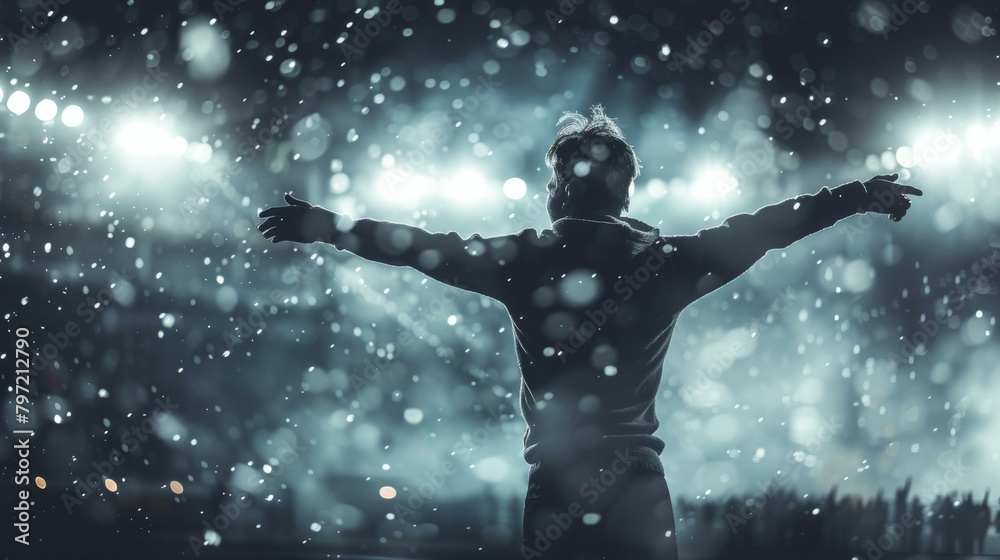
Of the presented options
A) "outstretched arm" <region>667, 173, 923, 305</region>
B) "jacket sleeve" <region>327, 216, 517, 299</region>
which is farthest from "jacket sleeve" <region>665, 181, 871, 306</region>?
"jacket sleeve" <region>327, 216, 517, 299</region>

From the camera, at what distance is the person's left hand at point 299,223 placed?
Answer: 0.89 metres

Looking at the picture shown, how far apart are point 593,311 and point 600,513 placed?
31cm

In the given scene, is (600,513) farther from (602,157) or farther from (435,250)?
(602,157)

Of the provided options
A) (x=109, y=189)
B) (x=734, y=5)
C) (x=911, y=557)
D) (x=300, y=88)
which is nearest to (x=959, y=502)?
(x=911, y=557)

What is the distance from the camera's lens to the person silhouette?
909 millimetres

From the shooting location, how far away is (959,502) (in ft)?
13.0

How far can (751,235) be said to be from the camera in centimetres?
91

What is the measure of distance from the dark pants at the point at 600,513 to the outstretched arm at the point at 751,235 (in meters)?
0.30

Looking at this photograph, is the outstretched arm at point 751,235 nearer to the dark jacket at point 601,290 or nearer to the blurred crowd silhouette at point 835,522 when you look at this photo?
the dark jacket at point 601,290

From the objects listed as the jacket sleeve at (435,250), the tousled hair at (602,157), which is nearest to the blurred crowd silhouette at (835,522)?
the tousled hair at (602,157)

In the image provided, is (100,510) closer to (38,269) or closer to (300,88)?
(38,269)

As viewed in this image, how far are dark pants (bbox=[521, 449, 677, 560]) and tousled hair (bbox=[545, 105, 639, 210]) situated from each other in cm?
43

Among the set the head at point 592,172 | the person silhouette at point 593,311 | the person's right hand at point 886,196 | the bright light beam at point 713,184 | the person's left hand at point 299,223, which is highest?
the bright light beam at point 713,184

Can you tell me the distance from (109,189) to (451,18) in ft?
8.12
